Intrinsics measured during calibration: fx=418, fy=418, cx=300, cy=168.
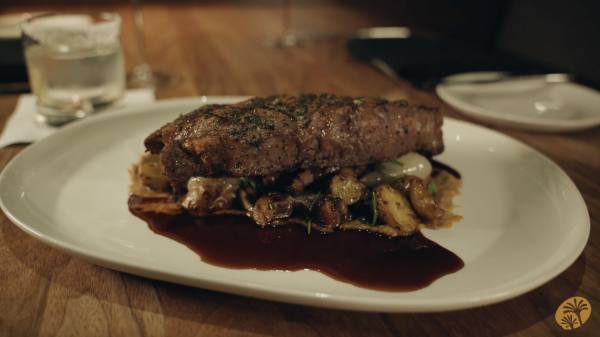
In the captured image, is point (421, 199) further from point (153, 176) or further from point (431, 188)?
point (153, 176)

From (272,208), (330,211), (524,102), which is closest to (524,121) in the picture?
(524,102)

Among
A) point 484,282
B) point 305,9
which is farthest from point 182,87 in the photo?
point 305,9

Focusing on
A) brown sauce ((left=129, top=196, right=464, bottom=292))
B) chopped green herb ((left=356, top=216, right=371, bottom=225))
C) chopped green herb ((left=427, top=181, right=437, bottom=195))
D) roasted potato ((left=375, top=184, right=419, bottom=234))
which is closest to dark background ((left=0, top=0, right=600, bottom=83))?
chopped green herb ((left=427, top=181, right=437, bottom=195))

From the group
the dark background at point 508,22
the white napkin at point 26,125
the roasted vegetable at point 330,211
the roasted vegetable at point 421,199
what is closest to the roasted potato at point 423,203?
the roasted vegetable at point 421,199

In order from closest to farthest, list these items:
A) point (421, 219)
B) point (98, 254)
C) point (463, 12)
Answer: point (98, 254) < point (421, 219) < point (463, 12)

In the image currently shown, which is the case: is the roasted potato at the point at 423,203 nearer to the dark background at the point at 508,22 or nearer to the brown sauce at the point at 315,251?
the brown sauce at the point at 315,251

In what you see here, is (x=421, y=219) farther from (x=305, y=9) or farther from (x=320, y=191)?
(x=305, y=9)

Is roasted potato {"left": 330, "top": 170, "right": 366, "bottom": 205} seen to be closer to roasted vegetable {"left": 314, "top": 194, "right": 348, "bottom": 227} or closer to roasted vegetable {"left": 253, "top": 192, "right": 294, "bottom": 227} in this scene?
roasted vegetable {"left": 314, "top": 194, "right": 348, "bottom": 227}
